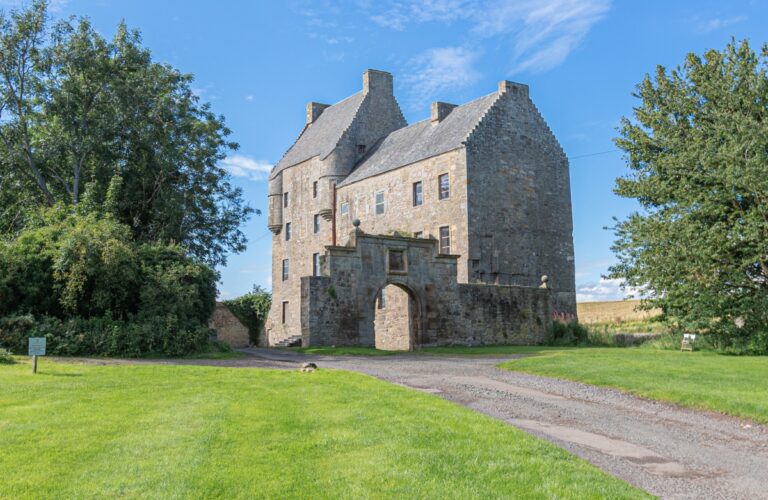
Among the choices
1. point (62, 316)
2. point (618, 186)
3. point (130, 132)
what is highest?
point (130, 132)

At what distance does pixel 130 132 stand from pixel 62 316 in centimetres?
1279

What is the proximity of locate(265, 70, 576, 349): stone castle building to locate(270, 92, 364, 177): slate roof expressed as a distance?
0.70 feet

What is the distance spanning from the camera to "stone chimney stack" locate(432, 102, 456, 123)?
41375 millimetres

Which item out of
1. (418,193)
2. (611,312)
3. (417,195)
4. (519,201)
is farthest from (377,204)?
(611,312)

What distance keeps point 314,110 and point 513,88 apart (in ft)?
70.8

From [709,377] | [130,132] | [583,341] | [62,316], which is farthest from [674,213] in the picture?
[130,132]

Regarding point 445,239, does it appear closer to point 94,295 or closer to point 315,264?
point 315,264

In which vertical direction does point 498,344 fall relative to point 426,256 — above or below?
below

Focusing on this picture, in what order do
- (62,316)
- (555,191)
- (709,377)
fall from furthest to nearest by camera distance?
(555,191), (62,316), (709,377)

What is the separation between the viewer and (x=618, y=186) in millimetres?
30078

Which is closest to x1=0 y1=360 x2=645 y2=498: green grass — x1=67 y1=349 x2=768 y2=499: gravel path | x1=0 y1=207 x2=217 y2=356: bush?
x1=67 y1=349 x2=768 y2=499: gravel path

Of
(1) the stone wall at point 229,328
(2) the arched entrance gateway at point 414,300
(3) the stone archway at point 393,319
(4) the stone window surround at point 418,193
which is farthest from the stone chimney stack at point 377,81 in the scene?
(2) the arched entrance gateway at point 414,300

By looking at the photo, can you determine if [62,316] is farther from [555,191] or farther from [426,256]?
[555,191]

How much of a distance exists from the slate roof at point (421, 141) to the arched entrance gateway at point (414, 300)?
335 inches
